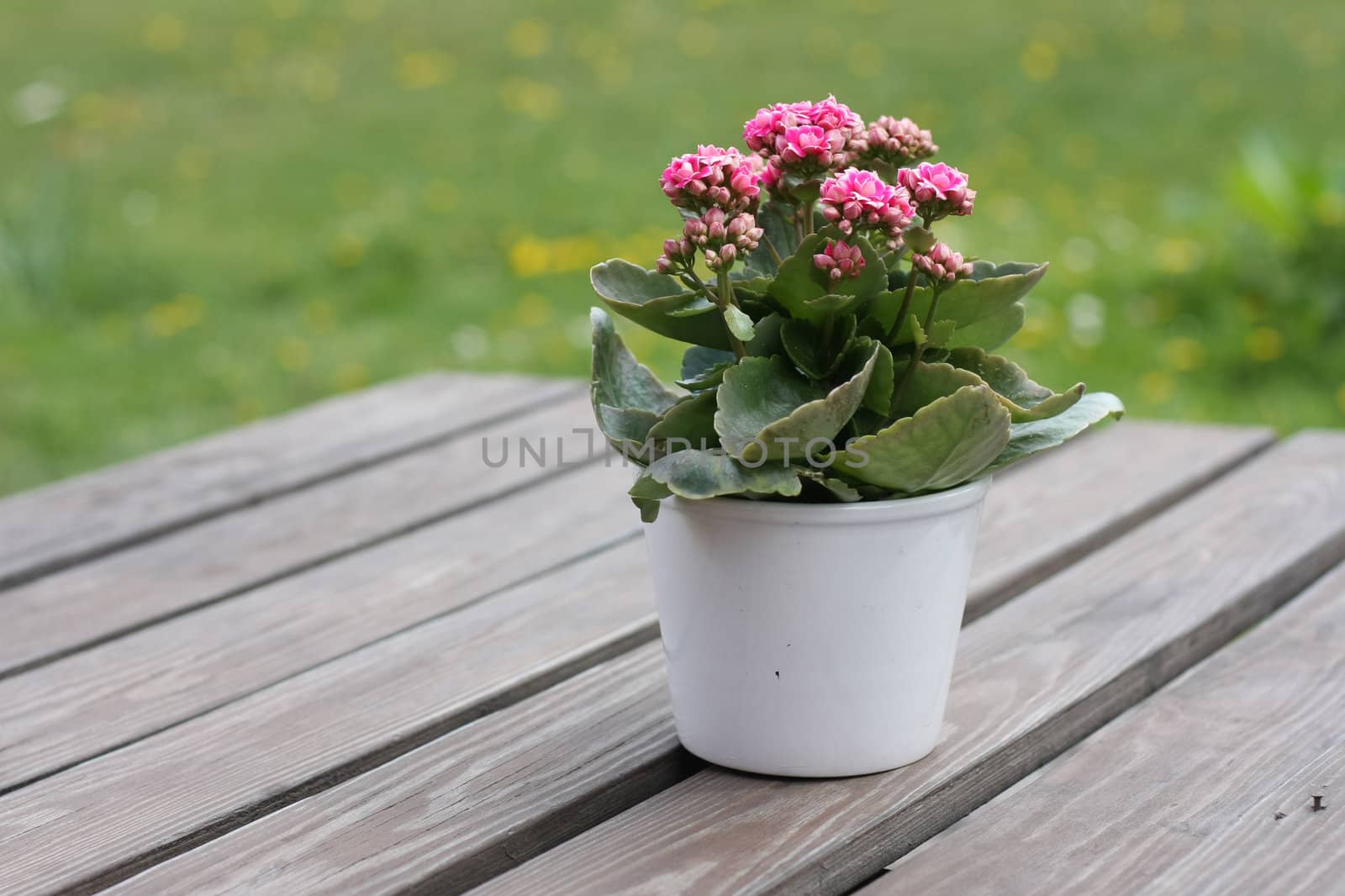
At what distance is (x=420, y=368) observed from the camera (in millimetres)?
3430

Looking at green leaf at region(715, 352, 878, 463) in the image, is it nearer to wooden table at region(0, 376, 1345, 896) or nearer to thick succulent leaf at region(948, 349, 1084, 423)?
thick succulent leaf at region(948, 349, 1084, 423)

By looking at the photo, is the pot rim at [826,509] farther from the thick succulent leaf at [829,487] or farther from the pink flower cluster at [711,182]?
the pink flower cluster at [711,182]

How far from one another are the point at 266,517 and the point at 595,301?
2469mm

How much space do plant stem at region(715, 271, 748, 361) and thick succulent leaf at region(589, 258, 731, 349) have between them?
1 centimetres

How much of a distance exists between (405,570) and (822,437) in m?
0.58

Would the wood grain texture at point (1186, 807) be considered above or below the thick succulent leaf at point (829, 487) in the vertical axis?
below

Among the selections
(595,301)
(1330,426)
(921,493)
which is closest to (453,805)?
(921,493)

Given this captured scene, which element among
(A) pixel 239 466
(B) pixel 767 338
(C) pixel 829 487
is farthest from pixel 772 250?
(A) pixel 239 466

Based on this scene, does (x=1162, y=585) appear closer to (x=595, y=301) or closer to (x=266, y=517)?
(x=266, y=517)

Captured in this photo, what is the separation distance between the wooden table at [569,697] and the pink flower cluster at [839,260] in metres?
0.31

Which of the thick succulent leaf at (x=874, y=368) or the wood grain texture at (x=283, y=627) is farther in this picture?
the wood grain texture at (x=283, y=627)

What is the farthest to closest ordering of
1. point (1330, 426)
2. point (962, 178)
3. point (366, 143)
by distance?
point (366, 143) → point (1330, 426) → point (962, 178)

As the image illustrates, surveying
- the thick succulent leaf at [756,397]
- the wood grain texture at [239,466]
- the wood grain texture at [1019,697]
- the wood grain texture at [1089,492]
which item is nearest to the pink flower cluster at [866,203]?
the thick succulent leaf at [756,397]

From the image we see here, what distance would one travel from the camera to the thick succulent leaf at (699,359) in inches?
39.5
